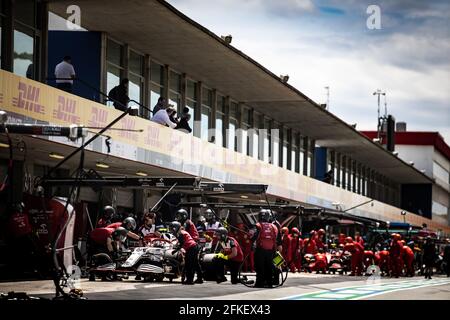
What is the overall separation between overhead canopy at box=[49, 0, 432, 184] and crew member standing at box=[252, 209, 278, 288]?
22.6 ft

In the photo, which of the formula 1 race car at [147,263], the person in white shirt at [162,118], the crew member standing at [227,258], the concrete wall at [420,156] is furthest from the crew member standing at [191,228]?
the concrete wall at [420,156]

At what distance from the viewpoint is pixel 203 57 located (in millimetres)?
33562

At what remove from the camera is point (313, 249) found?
124ft

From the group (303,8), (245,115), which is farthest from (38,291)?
(245,115)

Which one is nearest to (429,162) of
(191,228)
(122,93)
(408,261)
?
(408,261)

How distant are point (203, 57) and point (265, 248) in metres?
13.0

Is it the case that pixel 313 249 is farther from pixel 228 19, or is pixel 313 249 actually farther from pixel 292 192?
pixel 228 19

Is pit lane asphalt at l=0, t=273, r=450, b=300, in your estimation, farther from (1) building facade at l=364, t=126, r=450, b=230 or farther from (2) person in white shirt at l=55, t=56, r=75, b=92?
(1) building facade at l=364, t=126, r=450, b=230

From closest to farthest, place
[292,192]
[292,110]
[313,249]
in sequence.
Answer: [313,249] → [292,192] → [292,110]

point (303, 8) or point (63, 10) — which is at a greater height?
point (63, 10)

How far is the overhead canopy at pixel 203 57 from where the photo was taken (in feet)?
87.5

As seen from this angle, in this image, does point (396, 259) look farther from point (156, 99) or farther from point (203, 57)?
point (156, 99)

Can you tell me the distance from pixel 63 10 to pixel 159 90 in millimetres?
8477

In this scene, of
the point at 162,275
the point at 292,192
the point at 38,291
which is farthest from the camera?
the point at 292,192
